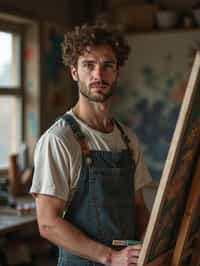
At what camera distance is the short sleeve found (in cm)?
144

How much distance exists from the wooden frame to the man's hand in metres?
0.04

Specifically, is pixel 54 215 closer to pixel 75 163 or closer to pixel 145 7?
pixel 75 163

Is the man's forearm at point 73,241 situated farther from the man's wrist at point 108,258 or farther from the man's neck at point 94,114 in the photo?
the man's neck at point 94,114

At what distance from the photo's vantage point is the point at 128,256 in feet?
4.26

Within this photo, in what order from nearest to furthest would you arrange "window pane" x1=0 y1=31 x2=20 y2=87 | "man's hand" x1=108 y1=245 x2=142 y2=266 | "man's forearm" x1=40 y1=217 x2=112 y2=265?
"man's hand" x1=108 y1=245 x2=142 y2=266, "man's forearm" x1=40 y1=217 x2=112 y2=265, "window pane" x1=0 y1=31 x2=20 y2=87

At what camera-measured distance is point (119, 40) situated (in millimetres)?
1656

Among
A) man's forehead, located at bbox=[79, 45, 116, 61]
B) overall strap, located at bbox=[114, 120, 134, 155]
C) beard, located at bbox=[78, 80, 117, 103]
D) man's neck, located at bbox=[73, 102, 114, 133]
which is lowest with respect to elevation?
overall strap, located at bbox=[114, 120, 134, 155]

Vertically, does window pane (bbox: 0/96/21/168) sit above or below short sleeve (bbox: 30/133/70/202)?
below

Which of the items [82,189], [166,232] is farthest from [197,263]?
[82,189]

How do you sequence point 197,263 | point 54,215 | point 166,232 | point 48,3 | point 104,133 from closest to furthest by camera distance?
point 166,232 → point 54,215 → point 197,263 → point 104,133 → point 48,3

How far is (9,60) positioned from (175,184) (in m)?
2.38

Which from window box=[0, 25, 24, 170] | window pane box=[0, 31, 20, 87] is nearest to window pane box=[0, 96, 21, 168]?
window box=[0, 25, 24, 170]

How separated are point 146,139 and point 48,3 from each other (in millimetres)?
1175

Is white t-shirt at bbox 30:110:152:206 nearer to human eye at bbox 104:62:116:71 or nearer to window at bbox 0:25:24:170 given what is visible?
human eye at bbox 104:62:116:71
